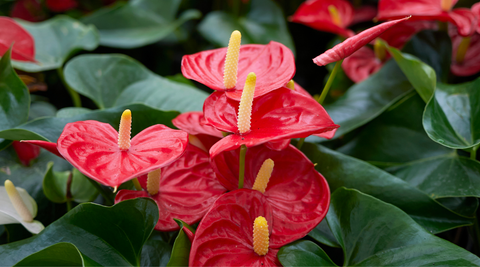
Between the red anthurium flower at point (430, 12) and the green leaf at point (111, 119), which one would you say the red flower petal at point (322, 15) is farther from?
the green leaf at point (111, 119)

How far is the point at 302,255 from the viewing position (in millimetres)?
422

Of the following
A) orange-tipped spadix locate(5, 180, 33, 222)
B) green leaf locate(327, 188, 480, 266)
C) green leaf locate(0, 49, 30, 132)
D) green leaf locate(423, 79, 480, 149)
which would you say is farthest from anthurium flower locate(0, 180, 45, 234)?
green leaf locate(423, 79, 480, 149)

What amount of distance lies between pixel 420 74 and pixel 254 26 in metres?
0.72

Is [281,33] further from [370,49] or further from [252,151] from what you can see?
[252,151]

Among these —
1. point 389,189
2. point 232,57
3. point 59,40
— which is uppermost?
point 232,57

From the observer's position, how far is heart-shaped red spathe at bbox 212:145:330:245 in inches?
16.9

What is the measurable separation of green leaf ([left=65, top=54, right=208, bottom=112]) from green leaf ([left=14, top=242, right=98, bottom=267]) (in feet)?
1.13

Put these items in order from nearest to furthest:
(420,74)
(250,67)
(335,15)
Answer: (250,67) → (420,74) → (335,15)

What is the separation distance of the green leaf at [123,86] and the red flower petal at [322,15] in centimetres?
35

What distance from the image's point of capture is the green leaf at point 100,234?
17.1 inches

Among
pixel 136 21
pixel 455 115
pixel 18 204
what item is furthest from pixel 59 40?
pixel 455 115

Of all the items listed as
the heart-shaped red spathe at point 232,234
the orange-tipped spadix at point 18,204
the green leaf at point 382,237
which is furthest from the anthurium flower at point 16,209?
the green leaf at point 382,237

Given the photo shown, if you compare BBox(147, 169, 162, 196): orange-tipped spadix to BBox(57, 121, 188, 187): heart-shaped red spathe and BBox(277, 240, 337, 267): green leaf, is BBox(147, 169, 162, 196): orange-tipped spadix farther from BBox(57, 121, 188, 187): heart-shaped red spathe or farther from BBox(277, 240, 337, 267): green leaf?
BBox(277, 240, 337, 267): green leaf

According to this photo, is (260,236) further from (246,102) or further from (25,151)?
(25,151)
